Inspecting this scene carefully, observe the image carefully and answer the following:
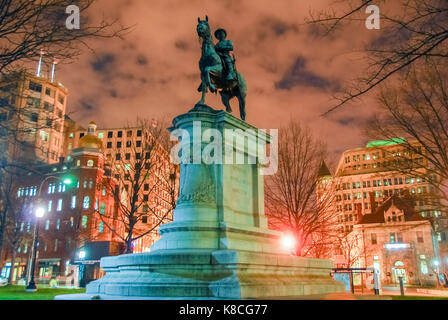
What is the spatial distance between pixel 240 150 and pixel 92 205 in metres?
62.1

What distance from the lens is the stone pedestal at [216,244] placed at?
32.1 ft

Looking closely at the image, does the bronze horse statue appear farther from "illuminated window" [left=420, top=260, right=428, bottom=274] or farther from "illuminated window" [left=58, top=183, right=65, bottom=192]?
"illuminated window" [left=420, top=260, right=428, bottom=274]

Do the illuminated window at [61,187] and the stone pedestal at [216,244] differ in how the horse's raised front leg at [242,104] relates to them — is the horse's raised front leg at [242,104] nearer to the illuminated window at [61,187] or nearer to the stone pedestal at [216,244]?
the stone pedestal at [216,244]

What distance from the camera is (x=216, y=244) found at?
1193cm

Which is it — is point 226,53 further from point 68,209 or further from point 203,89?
point 68,209

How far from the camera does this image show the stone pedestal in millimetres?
9781

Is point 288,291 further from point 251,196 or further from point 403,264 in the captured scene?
point 403,264

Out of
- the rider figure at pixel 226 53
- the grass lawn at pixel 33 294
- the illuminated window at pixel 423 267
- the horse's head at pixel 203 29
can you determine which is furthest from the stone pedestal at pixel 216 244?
the illuminated window at pixel 423 267

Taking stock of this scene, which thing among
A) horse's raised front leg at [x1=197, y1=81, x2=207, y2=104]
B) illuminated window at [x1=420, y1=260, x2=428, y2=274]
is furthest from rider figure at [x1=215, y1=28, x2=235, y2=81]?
illuminated window at [x1=420, y1=260, x2=428, y2=274]

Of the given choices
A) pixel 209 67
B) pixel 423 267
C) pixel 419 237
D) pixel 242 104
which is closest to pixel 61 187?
pixel 242 104

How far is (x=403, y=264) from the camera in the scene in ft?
244

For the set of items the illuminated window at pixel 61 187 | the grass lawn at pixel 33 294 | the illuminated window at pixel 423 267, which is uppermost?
the illuminated window at pixel 61 187
